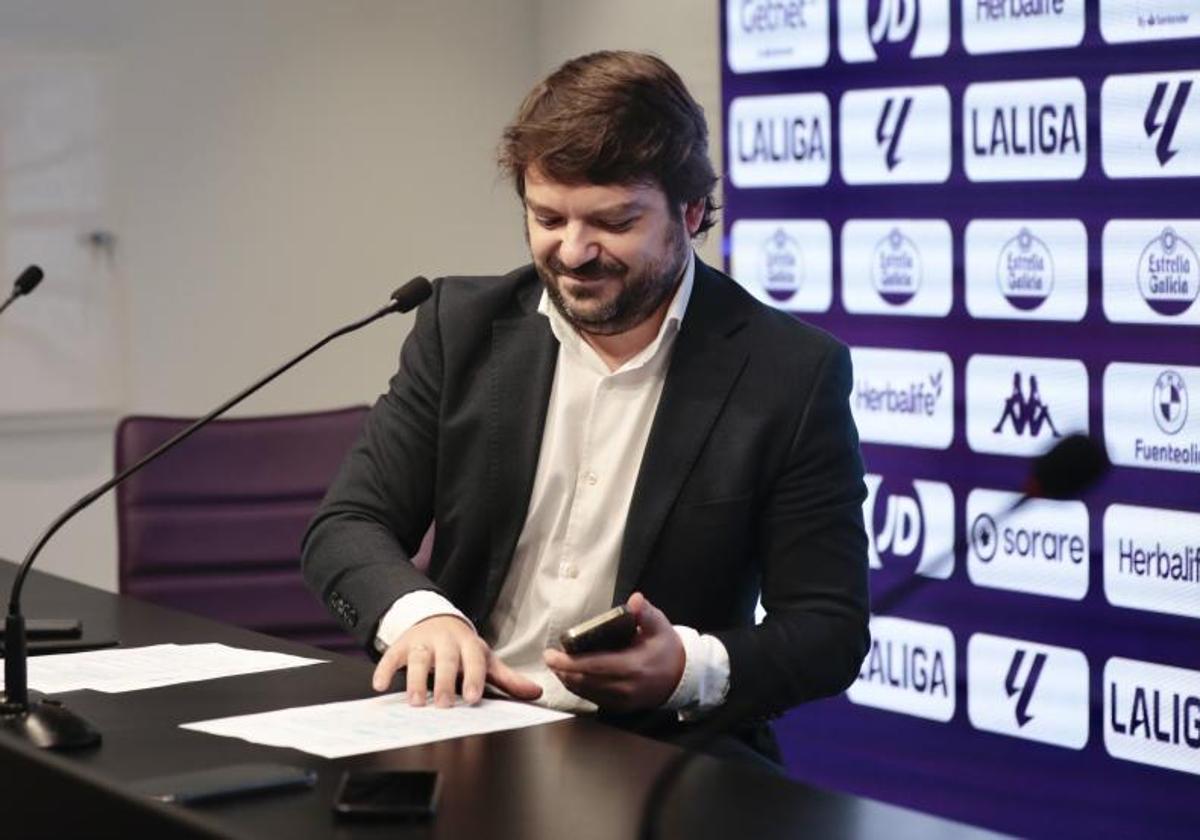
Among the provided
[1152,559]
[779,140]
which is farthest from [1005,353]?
[779,140]

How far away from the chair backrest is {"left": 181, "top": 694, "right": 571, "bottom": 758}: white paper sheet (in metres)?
1.23

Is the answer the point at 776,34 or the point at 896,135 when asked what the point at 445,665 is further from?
the point at 776,34

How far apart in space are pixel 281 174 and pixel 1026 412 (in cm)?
224

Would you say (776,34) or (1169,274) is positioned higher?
(776,34)

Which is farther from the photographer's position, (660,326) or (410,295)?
(660,326)

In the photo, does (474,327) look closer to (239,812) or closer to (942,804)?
(239,812)

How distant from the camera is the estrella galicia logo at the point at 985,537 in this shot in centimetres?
380

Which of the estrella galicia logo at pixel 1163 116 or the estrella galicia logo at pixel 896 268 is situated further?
the estrella galicia logo at pixel 896 268

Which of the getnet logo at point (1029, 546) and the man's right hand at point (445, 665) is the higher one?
the man's right hand at point (445, 665)

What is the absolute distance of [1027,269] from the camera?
3758 millimetres

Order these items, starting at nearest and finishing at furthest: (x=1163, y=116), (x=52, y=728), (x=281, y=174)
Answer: (x=52, y=728)
(x=1163, y=116)
(x=281, y=174)

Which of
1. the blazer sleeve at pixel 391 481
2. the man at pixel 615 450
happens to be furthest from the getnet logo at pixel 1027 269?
the blazer sleeve at pixel 391 481

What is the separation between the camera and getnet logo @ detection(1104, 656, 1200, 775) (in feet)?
11.4

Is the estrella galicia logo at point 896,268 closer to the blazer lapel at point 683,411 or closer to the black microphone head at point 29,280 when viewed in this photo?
the blazer lapel at point 683,411
